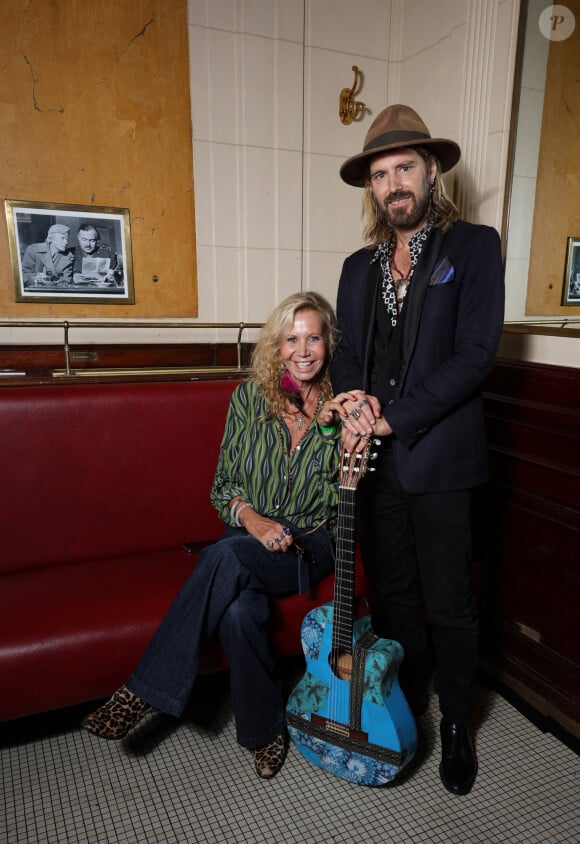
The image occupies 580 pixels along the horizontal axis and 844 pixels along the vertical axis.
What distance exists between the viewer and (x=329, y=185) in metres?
3.67

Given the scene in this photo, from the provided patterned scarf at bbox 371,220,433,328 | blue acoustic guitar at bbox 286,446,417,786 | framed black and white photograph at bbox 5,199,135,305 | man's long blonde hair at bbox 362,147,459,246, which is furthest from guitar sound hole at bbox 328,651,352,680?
framed black and white photograph at bbox 5,199,135,305

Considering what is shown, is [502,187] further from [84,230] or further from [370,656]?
[84,230]

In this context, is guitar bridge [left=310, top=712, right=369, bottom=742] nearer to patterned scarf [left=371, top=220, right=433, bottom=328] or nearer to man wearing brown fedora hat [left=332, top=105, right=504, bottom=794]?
man wearing brown fedora hat [left=332, top=105, right=504, bottom=794]

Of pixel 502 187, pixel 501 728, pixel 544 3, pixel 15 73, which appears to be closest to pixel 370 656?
pixel 501 728

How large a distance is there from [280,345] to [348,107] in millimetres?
2354

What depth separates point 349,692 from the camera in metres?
1.62

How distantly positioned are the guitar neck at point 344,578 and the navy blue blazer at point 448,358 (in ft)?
0.57

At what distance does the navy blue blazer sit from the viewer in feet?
5.01

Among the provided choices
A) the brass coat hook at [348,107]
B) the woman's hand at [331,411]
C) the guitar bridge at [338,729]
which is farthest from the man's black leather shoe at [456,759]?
the brass coat hook at [348,107]

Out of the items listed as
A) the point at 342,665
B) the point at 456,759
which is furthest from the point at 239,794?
the point at 456,759

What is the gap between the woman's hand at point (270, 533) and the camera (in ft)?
5.85

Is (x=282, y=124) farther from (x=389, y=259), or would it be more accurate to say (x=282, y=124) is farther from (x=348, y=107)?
(x=389, y=259)

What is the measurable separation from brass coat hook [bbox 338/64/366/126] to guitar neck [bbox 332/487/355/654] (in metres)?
2.83

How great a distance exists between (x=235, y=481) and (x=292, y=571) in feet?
1.24
